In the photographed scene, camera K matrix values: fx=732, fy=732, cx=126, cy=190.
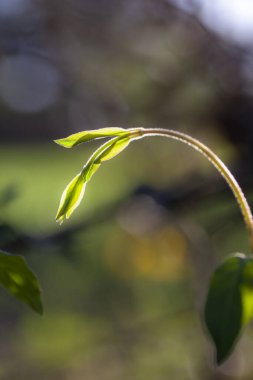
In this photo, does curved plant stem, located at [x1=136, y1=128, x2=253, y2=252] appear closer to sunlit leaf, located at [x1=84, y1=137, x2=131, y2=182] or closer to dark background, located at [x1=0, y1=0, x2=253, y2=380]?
sunlit leaf, located at [x1=84, y1=137, x2=131, y2=182]

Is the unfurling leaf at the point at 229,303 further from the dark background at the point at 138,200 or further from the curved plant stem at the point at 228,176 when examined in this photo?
the dark background at the point at 138,200

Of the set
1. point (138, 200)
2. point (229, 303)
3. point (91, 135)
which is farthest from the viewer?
point (138, 200)

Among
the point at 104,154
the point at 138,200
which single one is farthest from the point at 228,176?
the point at 138,200

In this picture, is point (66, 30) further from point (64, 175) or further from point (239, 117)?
point (64, 175)

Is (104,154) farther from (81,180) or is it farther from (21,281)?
(21,281)

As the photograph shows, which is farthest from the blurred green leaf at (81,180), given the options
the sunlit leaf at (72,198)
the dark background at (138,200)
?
the dark background at (138,200)

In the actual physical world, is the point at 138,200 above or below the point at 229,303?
below

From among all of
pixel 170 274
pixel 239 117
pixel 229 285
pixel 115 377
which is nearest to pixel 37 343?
pixel 115 377
